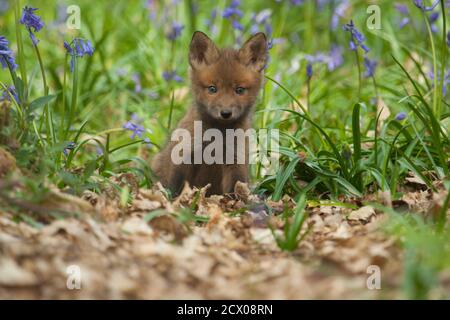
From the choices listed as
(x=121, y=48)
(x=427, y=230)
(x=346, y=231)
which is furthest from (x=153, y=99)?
(x=427, y=230)

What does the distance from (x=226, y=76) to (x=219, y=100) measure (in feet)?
0.66

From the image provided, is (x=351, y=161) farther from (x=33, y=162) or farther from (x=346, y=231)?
(x=33, y=162)

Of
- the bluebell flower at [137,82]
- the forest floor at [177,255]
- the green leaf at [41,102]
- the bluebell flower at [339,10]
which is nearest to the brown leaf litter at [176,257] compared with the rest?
the forest floor at [177,255]

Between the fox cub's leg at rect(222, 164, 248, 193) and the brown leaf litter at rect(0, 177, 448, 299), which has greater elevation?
the fox cub's leg at rect(222, 164, 248, 193)

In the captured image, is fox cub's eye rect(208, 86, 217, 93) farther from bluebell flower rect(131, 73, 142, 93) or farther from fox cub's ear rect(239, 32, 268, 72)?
bluebell flower rect(131, 73, 142, 93)

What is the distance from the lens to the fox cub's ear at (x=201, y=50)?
538cm

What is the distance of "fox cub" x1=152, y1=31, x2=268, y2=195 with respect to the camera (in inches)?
208

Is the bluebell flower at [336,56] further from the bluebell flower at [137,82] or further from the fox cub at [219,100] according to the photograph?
the fox cub at [219,100]

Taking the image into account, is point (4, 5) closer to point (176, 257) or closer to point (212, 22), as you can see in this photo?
point (212, 22)

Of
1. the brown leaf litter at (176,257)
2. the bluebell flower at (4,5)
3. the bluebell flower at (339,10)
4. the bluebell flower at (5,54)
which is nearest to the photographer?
the brown leaf litter at (176,257)

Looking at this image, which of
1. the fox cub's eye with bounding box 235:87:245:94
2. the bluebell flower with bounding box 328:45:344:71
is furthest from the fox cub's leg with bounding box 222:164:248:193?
the bluebell flower with bounding box 328:45:344:71

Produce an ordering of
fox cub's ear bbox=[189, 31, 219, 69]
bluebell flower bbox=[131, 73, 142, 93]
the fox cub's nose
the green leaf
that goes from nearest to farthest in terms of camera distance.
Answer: the green leaf
the fox cub's nose
fox cub's ear bbox=[189, 31, 219, 69]
bluebell flower bbox=[131, 73, 142, 93]

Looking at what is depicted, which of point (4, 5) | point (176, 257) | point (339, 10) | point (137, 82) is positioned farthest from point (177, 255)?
point (4, 5)
